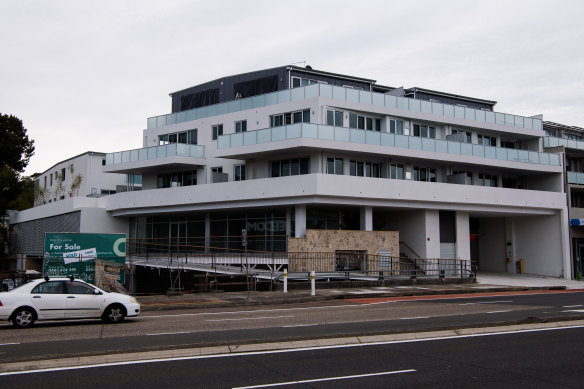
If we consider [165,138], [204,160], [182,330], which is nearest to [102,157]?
[165,138]

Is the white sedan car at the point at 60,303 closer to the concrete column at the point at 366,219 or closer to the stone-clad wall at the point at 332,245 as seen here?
the stone-clad wall at the point at 332,245

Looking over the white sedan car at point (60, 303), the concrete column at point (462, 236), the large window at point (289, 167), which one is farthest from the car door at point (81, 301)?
the concrete column at point (462, 236)

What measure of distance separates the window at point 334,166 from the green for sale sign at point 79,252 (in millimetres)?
15214

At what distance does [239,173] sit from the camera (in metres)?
40.7

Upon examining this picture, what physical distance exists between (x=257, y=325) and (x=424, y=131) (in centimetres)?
2942

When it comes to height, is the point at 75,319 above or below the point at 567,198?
below

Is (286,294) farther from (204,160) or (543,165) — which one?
(543,165)

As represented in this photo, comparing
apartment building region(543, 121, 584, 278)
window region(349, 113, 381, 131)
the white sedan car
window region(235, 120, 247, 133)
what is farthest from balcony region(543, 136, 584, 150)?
the white sedan car

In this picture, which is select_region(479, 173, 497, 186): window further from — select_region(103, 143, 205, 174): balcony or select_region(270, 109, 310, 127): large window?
select_region(103, 143, 205, 174): balcony

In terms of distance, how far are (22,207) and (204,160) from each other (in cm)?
3268

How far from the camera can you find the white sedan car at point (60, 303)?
51.9 ft

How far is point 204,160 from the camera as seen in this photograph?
42125mm

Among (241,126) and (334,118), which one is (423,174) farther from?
(241,126)

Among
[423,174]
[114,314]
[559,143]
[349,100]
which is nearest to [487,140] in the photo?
[559,143]
